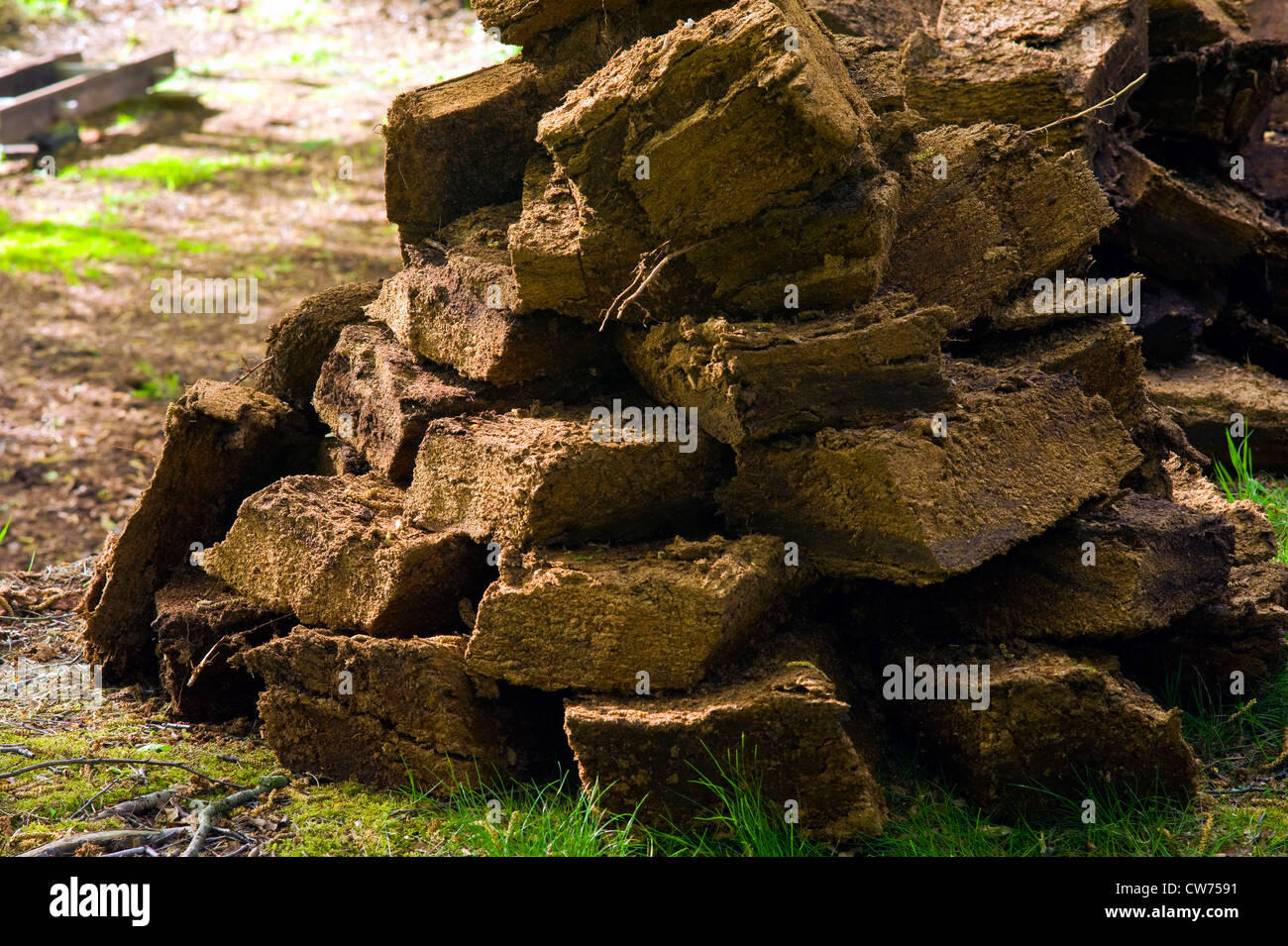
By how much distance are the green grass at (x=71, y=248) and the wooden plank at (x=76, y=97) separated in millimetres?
1258

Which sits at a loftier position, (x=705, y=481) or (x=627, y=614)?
(x=705, y=481)

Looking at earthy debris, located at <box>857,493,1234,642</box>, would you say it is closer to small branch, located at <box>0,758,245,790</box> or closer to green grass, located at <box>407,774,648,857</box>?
green grass, located at <box>407,774,648,857</box>

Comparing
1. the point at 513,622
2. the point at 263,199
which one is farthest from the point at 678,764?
the point at 263,199

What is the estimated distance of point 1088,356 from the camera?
3.57 meters

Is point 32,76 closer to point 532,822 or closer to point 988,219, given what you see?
point 988,219

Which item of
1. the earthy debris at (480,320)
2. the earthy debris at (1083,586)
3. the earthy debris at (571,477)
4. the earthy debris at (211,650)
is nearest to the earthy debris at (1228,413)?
the earthy debris at (1083,586)

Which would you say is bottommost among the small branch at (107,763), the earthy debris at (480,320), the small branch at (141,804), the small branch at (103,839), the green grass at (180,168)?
the small branch at (103,839)

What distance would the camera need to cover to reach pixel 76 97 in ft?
36.3

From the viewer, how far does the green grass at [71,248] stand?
890 centimetres

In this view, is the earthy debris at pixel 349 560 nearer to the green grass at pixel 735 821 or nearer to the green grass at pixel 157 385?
the green grass at pixel 735 821

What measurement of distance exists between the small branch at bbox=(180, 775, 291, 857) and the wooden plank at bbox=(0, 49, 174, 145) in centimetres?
923

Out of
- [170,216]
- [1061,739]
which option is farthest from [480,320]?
[170,216]

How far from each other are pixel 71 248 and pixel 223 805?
756 centimetres

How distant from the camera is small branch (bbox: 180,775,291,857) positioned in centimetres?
282
